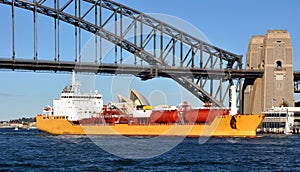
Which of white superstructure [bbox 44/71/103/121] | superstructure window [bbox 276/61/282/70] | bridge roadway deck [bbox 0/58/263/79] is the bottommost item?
white superstructure [bbox 44/71/103/121]

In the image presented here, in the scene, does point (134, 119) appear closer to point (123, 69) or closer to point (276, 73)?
point (123, 69)

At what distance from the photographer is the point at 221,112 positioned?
6869cm

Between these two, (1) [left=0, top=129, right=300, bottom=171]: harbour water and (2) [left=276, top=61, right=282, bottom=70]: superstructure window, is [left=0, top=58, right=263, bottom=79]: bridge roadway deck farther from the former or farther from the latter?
(1) [left=0, top=129, right=300, bottom=171]: harbour water

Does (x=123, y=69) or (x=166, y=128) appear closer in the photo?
(x=166, y=128)

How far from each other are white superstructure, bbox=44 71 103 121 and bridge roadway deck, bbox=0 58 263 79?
3386mm

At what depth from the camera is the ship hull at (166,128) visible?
6500 cm

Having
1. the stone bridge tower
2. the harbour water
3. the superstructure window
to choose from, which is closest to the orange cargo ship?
the stone bridge tower

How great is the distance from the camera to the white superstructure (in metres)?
81.3

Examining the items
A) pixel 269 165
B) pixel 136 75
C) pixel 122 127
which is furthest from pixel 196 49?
pixel 269 165

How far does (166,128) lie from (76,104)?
16.3 metres

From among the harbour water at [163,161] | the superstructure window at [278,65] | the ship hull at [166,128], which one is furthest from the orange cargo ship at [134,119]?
the harbour water at [163,161]

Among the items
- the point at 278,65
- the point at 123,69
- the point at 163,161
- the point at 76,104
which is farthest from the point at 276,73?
the point at 163,161

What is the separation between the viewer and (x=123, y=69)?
267ft

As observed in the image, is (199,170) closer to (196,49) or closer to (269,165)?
(269,165)
